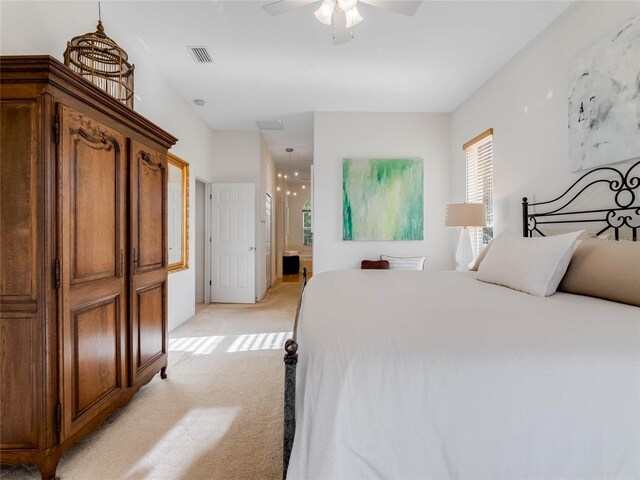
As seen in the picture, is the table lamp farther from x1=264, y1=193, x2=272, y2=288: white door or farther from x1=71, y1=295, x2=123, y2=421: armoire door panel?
x1=264, y1=193, x2=272, y2=288: white door

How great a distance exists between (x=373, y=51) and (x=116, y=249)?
276cm

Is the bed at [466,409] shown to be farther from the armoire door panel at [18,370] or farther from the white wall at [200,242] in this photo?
the white wall at [200,242]

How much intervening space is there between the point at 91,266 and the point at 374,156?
3725mm

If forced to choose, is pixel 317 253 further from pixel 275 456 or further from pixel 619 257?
pixel 619 257

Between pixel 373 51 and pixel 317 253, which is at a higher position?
pixel 373 51

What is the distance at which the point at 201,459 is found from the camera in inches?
64.6

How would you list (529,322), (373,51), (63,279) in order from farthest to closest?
(373,51) < (63,279) < (529,322)

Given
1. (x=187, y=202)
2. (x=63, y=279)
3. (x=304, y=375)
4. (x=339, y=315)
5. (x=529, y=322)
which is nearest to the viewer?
(x=304, y=375)

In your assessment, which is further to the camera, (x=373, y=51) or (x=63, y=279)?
(x=373, y=51)

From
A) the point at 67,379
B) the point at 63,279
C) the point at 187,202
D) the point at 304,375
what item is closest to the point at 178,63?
the point at 187,202

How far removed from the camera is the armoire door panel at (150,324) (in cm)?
Result: 217

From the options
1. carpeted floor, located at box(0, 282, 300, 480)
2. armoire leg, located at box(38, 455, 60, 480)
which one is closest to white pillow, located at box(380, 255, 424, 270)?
carpeted floor, located at box(0, 282, 300, 480)

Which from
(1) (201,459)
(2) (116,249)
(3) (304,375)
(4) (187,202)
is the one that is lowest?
(1) (201,459)

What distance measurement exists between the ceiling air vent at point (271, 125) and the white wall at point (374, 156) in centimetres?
80
